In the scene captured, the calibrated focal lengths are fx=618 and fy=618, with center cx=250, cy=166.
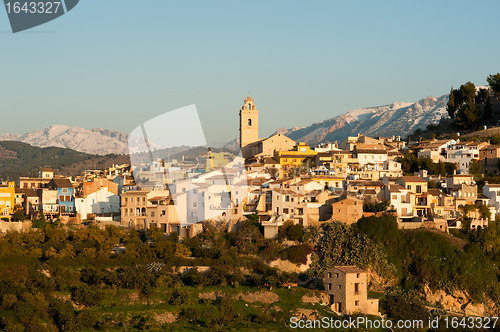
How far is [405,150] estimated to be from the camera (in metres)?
51.4

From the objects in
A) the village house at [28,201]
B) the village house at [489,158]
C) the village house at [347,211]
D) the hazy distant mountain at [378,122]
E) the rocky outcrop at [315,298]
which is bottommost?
the rocky outcrop at [315,298]

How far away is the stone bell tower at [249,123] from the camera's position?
58906 mm

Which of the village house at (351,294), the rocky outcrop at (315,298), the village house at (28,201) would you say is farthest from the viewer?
the village house at (28,201)

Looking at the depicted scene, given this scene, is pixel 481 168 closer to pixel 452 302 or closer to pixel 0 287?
pixel 452 302

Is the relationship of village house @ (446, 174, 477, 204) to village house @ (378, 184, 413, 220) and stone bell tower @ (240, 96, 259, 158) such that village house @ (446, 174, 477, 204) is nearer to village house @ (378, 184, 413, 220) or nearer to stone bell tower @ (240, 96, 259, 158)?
village house @ (378, 184, 413, 220)

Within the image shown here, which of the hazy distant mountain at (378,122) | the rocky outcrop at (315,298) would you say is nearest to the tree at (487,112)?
the rocky outcrop at (315,298)

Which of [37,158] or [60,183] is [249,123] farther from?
[37,158]

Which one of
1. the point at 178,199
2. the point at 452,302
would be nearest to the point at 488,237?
the point at 452,302

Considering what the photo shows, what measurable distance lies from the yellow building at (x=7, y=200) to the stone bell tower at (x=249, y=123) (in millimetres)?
25294

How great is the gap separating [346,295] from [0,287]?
1588 centimetres

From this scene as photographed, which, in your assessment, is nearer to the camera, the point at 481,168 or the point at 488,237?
the point at 488,237

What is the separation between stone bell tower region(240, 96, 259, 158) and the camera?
58.9 metres

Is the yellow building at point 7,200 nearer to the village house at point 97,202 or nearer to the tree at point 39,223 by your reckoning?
the tree at point 39,223

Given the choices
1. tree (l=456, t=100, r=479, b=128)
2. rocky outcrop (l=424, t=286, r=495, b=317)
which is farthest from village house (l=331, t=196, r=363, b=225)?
tree (l=456, t=100, r=479, b=128)
